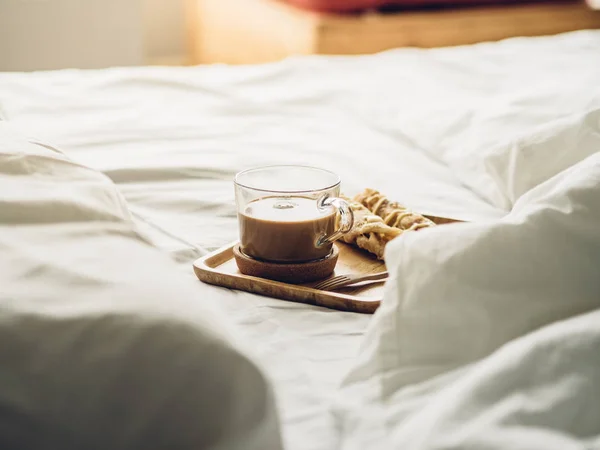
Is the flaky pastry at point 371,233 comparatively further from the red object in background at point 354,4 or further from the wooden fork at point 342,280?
the red object in background at point 354,4

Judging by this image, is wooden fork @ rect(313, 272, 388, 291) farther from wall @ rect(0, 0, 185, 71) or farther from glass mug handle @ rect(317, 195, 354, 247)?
wall @ rect(0, 0, 185, 71)

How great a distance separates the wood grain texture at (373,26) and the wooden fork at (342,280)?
6.06 feet

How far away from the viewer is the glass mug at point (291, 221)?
2.33 feet

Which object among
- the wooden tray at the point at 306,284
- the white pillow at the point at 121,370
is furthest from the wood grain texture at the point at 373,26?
the white pillow at the point at 121,370

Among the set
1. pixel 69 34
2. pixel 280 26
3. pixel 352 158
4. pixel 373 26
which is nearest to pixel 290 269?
pixel 352 158

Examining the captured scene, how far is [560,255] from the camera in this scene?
562mm

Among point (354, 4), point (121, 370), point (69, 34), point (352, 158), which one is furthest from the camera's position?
point (69, 34)

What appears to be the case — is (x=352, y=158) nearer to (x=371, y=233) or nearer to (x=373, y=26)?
(x=371, y=233)

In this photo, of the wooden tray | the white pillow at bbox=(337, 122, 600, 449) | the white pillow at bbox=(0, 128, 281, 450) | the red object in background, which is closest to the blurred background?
the red object in background

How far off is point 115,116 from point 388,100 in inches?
18.4

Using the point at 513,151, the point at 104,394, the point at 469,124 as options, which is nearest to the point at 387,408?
the point at 104,394

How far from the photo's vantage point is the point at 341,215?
0.73 meters

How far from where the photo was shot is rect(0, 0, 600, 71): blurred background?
2518mm

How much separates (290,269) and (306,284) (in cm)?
2
